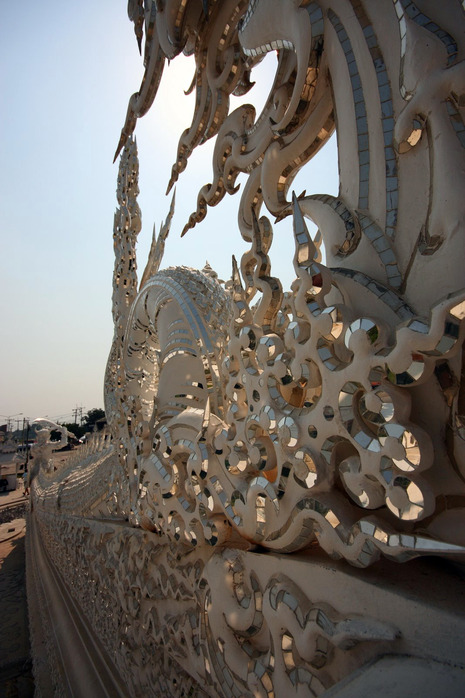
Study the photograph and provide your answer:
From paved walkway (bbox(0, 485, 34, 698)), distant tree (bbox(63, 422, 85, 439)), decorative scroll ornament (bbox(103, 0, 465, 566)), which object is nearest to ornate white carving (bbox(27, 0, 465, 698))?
decorative scroll ornament (bbox(103, 0, 465, 566))

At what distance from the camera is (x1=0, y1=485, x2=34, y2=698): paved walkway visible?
2.79 metres

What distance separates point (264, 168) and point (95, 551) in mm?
2106

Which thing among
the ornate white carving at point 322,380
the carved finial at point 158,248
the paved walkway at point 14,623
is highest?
the carved finial at point 158,248

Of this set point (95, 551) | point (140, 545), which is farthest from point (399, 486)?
point (95, 551)

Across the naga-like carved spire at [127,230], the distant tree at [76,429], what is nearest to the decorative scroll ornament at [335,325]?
the naga-like carved spire at [127,230]

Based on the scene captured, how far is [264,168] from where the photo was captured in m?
1.05

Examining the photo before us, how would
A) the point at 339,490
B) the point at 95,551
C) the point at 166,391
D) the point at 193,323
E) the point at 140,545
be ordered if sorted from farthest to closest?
the point at 95,551
the point at 166,391
the point at 193,323
the point at 140,545
the point at 339,490

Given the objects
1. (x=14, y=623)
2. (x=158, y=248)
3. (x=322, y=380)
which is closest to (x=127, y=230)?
(x=158, y=248)

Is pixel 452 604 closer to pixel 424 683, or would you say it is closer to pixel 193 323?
pixel 424 683

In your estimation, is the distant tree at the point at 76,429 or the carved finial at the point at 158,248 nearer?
the carved finial at the point at 158,248

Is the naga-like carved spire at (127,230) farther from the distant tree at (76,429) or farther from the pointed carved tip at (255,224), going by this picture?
the distant tree at (76,429)

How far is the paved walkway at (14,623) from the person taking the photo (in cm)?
279

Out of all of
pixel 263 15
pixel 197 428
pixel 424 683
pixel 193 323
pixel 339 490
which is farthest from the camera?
pixel 193 323

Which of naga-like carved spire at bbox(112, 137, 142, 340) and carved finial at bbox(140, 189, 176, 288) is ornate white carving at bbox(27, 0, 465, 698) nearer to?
carved finial at bbox(140, 189, 176, 288)
